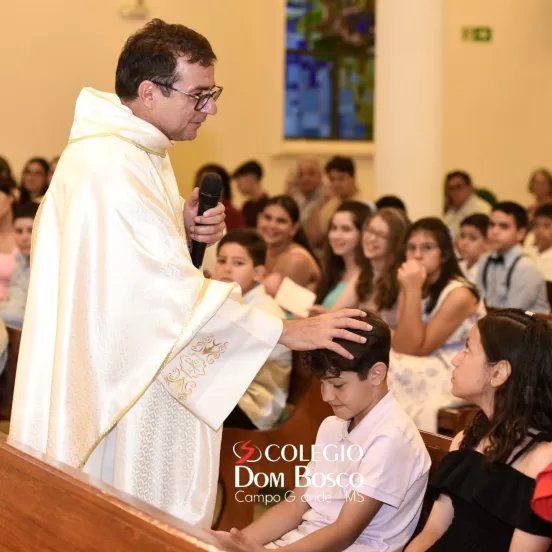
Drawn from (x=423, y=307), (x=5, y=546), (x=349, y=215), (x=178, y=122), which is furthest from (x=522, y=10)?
(x=5, y=546)

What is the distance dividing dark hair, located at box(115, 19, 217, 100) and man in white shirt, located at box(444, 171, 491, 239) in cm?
764

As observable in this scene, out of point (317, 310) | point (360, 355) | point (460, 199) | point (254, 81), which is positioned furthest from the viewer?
point (254, 81)

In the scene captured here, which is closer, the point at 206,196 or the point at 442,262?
the point at 206,196

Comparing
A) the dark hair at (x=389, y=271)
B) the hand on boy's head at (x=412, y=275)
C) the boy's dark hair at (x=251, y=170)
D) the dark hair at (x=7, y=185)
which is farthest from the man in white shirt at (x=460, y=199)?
the hand on boy's head at (x=412, y=275)

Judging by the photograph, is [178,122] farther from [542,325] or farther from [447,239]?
[447,239]

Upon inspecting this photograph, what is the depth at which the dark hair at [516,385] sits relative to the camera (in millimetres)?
2635

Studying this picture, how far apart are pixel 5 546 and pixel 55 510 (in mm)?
307

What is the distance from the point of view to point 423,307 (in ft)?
16.6

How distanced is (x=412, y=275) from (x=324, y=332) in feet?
7.76

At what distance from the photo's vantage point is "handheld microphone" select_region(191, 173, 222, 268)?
281cm

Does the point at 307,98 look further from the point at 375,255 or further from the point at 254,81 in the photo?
the point at 375,255

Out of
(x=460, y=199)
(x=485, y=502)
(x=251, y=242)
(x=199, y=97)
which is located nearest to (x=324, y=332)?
(x=485, y=502)

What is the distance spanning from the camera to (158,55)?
2826 millimetres

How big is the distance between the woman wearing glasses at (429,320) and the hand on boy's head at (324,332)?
1873 mm
